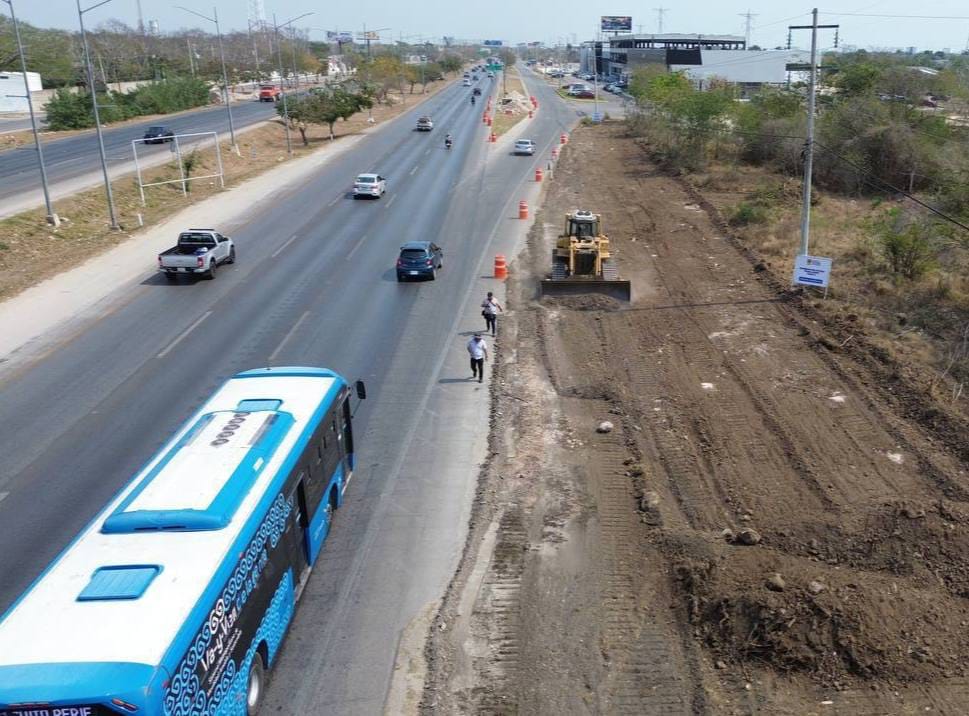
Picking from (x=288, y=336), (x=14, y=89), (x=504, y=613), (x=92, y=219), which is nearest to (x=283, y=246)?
(x=92, y=219)

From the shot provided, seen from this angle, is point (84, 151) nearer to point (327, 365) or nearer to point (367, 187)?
point (367, 187)

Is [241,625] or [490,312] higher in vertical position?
[241,625]

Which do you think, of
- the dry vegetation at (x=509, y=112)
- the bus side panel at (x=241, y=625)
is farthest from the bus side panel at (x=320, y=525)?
the dry vegetation at (x=509, y=112)

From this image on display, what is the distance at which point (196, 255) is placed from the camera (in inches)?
1212

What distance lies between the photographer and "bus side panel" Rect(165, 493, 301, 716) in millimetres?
7906

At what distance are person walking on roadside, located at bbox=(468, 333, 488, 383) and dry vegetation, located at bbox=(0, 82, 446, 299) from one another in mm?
17978

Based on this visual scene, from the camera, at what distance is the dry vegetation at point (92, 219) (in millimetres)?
32812

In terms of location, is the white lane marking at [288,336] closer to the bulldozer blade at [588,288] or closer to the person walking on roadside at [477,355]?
the person walking on roadside at [477,355]

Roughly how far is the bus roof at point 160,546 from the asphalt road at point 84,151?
3619 cm

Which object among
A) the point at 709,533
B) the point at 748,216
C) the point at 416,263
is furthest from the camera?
the point at 748,216

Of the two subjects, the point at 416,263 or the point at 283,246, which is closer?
the point at 416,263

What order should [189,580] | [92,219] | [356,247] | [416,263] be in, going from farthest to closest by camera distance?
[92,219] < [356,247] < [416,263] < [189,580]

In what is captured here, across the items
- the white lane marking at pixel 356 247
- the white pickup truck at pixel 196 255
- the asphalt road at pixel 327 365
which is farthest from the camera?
the white lane marking at pixel 356 247

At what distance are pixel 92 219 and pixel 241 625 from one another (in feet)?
122
